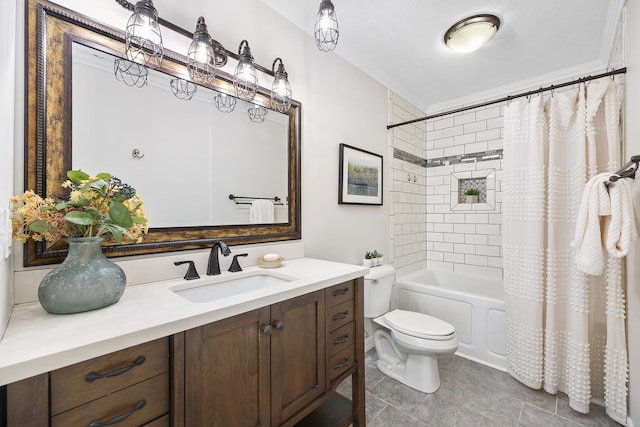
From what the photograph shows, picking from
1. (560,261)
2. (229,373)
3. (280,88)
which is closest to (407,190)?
(560,261)

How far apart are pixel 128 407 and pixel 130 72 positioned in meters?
1.27

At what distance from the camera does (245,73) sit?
1.47 meters

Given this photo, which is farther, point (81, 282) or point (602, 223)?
point (602, 223)

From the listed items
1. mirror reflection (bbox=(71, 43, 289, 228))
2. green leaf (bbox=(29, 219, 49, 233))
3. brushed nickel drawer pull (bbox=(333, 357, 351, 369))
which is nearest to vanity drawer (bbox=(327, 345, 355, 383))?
brushed nickel drawer pull (bbox=(333, 357, 351, 369))

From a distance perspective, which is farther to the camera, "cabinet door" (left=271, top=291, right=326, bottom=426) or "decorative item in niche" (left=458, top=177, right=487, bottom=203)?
"decorative item in niche" (left=458, top=177, right=487, bottom=203)

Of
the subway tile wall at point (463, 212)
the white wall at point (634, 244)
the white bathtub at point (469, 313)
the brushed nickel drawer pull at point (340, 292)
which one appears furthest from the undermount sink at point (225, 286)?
the subway tile wall at point (463, 212)

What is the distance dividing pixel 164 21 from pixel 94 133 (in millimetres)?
618

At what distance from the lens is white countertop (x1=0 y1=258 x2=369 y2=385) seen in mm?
610

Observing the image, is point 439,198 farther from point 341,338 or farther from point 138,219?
point 138,219

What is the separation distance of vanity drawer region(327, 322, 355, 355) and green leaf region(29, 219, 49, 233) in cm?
115

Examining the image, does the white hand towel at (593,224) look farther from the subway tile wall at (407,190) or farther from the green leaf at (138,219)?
the green leaf at (138,219)

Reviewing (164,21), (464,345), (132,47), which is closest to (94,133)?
(132,47)

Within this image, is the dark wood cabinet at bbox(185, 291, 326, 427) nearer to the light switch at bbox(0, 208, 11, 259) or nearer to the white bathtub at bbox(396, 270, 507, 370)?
the light switch at bbox(0, 208, 11, 259)

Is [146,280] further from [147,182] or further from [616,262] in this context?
[616,262]
